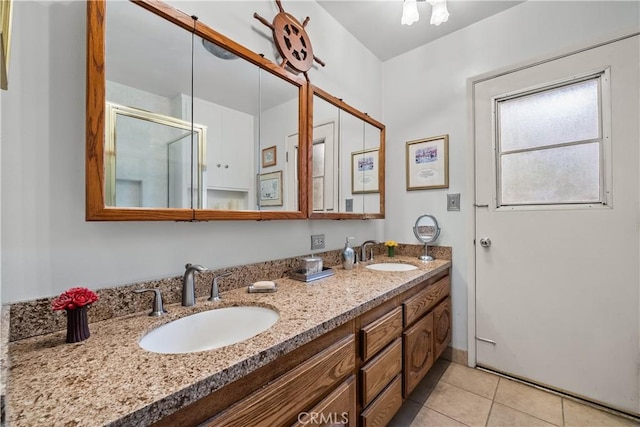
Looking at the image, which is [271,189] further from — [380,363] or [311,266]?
[380,363]

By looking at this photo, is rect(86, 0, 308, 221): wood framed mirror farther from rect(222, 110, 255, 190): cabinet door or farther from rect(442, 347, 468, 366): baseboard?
rect(442, 347, 468, 366): baseboard

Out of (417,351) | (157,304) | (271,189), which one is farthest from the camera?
(417,351)

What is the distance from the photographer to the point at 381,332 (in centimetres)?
118

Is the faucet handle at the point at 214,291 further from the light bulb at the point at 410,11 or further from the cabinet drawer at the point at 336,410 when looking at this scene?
the light bulb at the point at 410,11

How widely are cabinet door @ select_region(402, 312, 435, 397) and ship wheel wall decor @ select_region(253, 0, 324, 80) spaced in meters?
1.59

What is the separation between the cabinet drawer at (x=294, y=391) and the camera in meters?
0.65

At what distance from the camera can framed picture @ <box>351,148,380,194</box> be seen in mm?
1999

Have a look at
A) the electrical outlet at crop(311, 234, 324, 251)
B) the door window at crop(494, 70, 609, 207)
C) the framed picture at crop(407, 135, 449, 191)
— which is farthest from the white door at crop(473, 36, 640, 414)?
the electrical outlet at crop(311, 234, 324, 251)

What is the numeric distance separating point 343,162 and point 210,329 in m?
1.33

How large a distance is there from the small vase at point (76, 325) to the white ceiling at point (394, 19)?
2089 mm

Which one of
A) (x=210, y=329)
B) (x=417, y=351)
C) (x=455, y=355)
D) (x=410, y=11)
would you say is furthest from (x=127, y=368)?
(x=455, y=355)

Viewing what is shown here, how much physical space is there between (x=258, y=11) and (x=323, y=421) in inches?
72.1

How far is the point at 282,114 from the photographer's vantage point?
4.73 feet

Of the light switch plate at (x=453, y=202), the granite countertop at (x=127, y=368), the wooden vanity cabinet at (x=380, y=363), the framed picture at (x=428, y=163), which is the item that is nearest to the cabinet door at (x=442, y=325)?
the wooden vanity cabinet at (x=380, y=363)
